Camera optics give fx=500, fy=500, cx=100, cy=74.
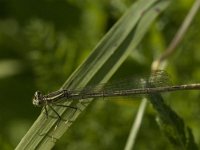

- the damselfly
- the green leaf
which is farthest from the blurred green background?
the green leaf

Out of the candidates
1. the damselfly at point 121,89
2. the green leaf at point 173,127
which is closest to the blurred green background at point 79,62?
the damselfly at point 121,89

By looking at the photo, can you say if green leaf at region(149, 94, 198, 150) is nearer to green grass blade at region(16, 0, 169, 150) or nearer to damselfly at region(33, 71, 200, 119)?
damselfly at region(33, 71, 200, 119)

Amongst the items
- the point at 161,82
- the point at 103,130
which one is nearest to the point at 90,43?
the point at 103,130

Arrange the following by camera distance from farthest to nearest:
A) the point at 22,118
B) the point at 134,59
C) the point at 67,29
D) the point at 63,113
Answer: the point at 67,29, the point at 22,118, the point at 134,59, the point at 63,113

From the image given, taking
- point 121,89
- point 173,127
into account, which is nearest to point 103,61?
point 121,89

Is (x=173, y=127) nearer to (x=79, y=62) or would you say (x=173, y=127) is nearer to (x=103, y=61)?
(x=103, y=61)

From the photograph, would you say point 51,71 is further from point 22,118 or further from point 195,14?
point 195,14
